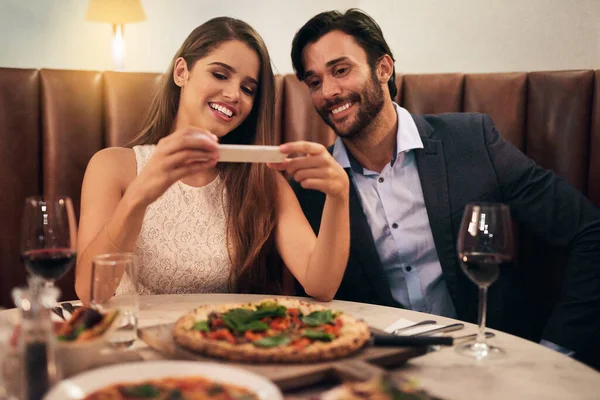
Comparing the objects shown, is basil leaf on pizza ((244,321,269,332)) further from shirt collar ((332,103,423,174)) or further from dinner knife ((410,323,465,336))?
shirt collar ((332,103,423,174))

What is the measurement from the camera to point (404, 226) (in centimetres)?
220

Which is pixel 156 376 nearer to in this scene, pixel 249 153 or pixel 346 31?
pixel 249 153

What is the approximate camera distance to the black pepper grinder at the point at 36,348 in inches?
31.4

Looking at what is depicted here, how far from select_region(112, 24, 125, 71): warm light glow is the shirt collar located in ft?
8.73

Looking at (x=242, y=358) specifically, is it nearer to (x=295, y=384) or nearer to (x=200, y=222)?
A: (x=295, y=384)

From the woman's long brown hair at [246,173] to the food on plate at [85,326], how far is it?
0.94m

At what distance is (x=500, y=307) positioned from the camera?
2.11m

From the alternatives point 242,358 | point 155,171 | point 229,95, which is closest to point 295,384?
point 242,358

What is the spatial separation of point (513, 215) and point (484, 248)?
1.01 metres

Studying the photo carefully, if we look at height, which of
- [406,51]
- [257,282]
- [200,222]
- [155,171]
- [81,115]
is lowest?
[257,282]

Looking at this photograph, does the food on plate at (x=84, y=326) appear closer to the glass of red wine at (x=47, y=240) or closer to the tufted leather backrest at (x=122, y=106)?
the glass of red wine at (x=47, y=240)

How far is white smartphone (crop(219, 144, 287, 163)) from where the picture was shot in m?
1.42

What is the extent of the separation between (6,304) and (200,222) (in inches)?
36.0

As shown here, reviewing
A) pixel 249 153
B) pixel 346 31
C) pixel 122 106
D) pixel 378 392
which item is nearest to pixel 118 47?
pixel 122 106
